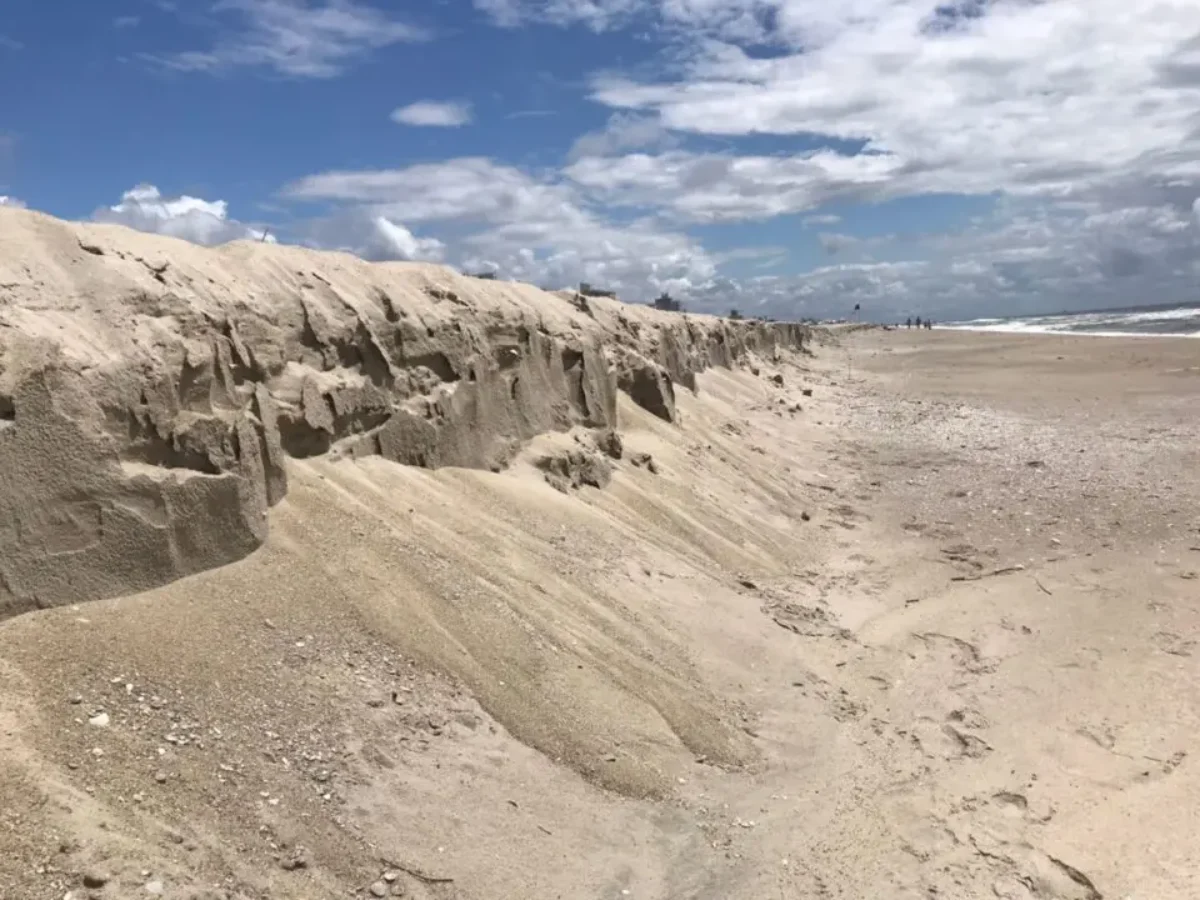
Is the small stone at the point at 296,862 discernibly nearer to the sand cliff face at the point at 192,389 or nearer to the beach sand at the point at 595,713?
the beach sand at the point at 595,713

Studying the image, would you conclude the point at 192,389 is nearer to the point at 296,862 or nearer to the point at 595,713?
the point at 296,862

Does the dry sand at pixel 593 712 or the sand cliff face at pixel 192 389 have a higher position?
the sand cliff face at pixel 192 389

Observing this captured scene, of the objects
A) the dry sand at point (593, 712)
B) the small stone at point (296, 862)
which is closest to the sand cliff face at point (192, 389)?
the dry sand at point (593, 712)

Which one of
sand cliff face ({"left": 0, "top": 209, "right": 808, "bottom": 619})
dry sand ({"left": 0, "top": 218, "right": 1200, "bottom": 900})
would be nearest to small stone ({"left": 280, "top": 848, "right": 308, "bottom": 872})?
dry sand ({"left": 0, "top": 218, "right": 1200, "bottom": 900})

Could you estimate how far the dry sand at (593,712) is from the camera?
441 cm

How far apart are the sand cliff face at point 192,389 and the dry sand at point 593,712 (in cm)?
30

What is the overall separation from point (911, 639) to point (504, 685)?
15.0 feet

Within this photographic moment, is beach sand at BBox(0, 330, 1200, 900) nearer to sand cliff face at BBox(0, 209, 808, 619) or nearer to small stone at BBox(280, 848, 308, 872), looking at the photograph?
small stone at BBox(280, 848, 308, 872)

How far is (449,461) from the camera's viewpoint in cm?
905

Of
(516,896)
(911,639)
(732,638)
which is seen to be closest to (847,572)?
(911,639)

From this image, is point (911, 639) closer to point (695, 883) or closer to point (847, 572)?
point (847, 572)

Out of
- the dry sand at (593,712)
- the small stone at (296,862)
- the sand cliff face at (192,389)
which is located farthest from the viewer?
the sand cliff face at (192,389)

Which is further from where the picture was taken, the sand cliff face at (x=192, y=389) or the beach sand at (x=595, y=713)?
the sand cliff face at (x=192, y=389)

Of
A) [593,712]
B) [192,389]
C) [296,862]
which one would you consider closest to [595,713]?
[593,712]
